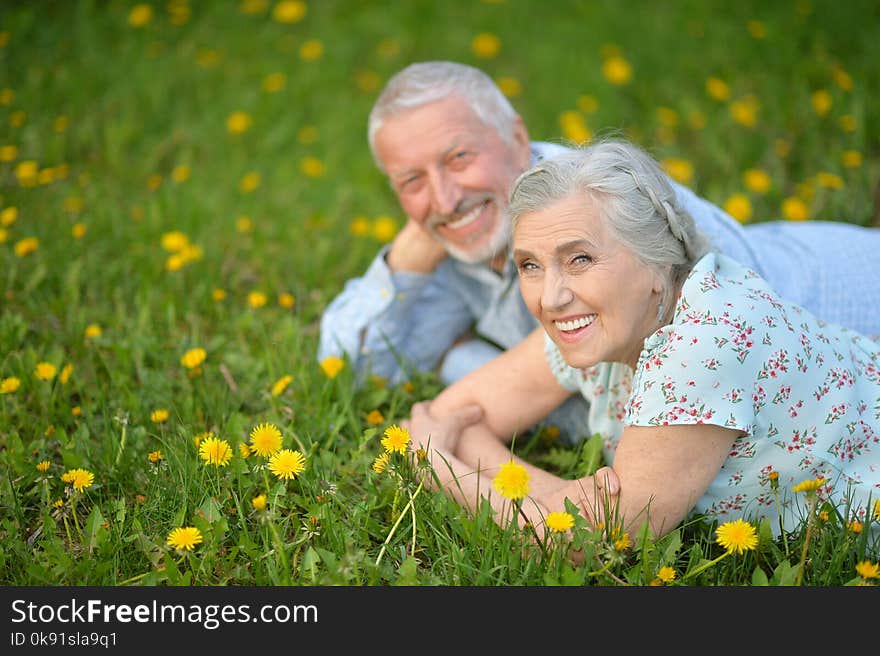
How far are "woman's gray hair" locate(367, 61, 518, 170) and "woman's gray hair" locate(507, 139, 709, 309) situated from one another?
82cm

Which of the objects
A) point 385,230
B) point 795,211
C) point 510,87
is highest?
point 510,87

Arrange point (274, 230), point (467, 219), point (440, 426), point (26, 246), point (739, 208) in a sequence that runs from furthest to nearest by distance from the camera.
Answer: point (274, 230) < point (739, 208) < point (26, 246) < point (467, 219) < point (440, 426)

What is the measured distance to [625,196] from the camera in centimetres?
201

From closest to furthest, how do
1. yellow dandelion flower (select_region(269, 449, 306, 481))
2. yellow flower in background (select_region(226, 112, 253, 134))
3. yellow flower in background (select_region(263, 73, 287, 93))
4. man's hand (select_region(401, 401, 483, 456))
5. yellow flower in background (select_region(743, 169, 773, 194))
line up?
yellow dandelion flower (select_region(269, 449, 306, 481)) → man's hand (select_region(401, 401, 483, 456)) → yellow flower in background (select_region(743, 169, 773, 194)) → yellow flower in background (select_region(226, 112, 253, 134)) → yellow flower in background (select_region(263, 73, 287, 93))

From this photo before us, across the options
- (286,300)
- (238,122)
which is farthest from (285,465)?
(238,122)

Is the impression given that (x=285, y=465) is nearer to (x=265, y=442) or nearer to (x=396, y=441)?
(x=265, y=442)

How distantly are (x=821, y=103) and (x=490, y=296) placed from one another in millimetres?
2404

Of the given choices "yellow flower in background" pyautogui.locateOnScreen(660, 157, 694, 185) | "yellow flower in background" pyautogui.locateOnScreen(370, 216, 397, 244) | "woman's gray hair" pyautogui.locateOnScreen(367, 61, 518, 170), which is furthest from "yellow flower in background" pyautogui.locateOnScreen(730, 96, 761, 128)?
"woman's gray hair" pyautogui.locateOnScreen(367, 61, 518, 170)

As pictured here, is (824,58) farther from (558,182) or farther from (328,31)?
(558,182)

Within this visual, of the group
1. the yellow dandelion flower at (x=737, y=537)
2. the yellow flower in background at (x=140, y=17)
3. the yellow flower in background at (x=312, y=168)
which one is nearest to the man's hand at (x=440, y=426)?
the yellow dandelion flower at (x=737, y=537)

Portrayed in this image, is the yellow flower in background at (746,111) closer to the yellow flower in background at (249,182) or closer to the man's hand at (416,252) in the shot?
the man's hand at (416,252)

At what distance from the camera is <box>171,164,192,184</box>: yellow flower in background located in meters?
4.43

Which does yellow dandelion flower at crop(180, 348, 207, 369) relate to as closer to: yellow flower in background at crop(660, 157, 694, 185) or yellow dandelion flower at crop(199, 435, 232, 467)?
yellow dandelion flower at crop(199, 435, 232, 467)

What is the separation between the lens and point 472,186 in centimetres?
287
